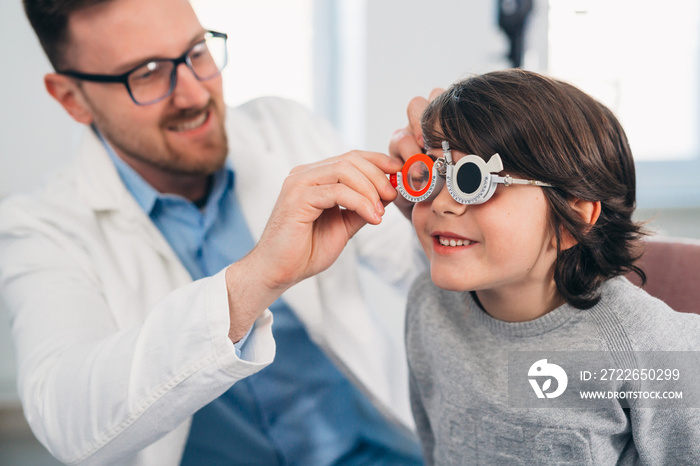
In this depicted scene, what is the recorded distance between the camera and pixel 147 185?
1.41m

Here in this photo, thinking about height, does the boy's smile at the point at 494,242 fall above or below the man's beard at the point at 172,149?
below

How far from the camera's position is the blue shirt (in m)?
1.33

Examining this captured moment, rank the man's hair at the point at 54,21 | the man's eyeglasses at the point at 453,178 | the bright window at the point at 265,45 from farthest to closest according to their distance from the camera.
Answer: the bright window at the point at 265,45, the man's hair at the point at 54,21, the man's eyeglasses at the point at 453,178

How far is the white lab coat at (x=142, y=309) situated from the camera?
93 centimetres

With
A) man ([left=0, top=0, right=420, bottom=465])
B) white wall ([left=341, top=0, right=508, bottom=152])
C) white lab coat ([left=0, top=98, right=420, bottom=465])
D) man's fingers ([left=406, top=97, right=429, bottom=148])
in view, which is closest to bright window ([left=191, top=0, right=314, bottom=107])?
white wall ([left=341, top=0, right=508, bottom=152])

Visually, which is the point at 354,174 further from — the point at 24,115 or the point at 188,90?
the point at 24,115

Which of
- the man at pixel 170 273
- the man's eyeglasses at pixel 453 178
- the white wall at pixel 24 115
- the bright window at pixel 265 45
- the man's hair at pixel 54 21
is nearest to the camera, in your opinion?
the man's eyeglasses at pixel 453 178

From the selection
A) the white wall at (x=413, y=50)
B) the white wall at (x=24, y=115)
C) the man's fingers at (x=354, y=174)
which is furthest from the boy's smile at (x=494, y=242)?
the white wall at (x=24, y=115)

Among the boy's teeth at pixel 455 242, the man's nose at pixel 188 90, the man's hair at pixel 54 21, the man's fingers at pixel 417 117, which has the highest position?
the man's hair at pixel 54 21

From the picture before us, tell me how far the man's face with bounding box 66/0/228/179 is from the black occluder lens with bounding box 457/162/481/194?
2.46ft

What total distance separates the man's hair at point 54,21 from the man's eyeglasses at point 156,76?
5 cm

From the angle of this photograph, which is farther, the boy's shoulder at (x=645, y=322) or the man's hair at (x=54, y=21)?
the man's hair at (x=54, y=21)

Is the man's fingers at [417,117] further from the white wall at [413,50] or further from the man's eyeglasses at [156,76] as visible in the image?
the white wall at [413,50]

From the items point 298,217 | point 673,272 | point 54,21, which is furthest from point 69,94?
point 673,272
